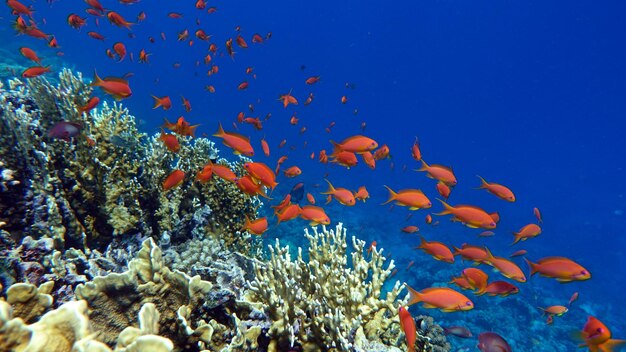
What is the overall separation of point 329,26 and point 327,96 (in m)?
50.2

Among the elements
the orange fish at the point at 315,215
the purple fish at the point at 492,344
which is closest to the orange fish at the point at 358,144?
the orange fish at the point at 315,215

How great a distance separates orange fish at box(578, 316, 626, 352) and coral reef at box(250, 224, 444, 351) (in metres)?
1.96

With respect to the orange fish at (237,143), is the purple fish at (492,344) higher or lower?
lower

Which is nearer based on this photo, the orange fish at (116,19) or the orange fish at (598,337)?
the orange fish at (598,337)

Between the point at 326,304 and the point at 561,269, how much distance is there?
3.79 m

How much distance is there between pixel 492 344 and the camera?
3.48 m

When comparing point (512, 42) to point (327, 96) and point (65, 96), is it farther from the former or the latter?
point (65, 96)

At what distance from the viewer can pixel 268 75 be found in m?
122

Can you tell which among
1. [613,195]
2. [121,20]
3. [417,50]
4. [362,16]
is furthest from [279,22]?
[121,20]

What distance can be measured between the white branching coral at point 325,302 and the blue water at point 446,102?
9.61m

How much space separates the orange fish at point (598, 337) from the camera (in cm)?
373

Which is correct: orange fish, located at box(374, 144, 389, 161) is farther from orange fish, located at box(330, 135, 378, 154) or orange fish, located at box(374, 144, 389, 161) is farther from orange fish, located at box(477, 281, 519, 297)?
orange fish, located at box(477, 281, 519, 297)

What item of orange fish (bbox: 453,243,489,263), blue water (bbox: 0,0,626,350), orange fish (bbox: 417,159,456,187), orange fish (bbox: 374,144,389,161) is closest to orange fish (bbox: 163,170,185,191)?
orange fish (bbox: 417,159,456,187)

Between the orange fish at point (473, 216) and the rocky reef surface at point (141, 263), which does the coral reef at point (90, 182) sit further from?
the orange fish at point (473, 216)
